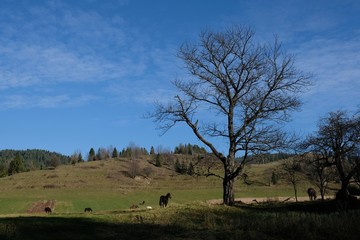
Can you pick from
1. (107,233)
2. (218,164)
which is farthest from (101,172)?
(107,233)

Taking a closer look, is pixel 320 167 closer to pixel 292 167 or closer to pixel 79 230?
pixel 292 167

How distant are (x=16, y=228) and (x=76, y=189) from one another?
10424 cm

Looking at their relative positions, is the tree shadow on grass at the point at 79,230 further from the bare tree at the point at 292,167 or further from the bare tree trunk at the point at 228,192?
the bare tree at the point at 292,167

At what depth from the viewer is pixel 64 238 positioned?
1324 centimetres

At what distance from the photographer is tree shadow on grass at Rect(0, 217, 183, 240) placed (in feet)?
43.0

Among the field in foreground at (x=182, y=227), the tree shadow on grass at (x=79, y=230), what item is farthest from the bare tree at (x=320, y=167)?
the tree shadow on grass at (x=79, y=230)

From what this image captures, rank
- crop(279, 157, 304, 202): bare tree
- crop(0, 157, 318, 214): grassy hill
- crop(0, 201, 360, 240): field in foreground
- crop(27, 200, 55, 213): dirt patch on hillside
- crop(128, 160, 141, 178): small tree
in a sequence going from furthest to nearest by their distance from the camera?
1. crop(128, 160, 141, 178): small tree
2. crop(0, 157, 318, 214): grassy hill
3. crop(27, 200, 55, 213): dirt patch on hillside
4. crop(279, 157, 304, 202): bare tree
5. crop(0, 201, 360, 240): field in foreground

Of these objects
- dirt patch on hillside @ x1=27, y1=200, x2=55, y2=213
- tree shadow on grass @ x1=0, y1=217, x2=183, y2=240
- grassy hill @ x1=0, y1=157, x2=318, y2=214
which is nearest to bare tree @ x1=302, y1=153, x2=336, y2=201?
tree shadow on grass @ x1=0, y1=217, x2=183, y2=240

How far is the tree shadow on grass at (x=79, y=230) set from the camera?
13.1 metres

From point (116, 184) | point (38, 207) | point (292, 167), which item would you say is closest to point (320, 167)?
point (292, 167)

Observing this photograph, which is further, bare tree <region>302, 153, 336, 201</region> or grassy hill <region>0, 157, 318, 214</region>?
grassy hill <region>0, 157, 318, 214</region>

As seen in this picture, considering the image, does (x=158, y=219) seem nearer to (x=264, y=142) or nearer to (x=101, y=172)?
(x=264, y=142)

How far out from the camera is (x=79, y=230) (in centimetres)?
1460

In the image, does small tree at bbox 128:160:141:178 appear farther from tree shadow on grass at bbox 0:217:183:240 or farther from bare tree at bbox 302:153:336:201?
tree shadow on grass at bbox 0:217:183:240
